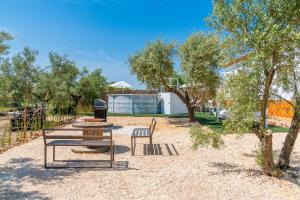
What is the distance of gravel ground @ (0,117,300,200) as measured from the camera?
419cm

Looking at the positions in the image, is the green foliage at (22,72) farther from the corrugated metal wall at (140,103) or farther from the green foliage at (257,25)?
the green foliage at (257,25)

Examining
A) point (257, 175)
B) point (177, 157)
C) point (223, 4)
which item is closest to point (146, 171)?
point (177, 157)

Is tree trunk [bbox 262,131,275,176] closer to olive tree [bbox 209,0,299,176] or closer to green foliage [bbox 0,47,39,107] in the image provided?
olive tree [bbox 209,0,299,176]

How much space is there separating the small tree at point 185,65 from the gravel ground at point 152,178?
756 cm

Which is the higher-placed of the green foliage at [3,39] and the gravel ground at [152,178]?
the green foliage at [3,39]

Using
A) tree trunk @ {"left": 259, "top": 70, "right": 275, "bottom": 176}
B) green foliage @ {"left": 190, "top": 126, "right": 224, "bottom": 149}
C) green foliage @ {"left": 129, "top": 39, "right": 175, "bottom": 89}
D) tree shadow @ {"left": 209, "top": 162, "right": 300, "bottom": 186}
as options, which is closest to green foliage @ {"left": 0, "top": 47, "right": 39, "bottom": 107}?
green foliage @ {"left": 129, "top": 39, "right": 175, "bottom": 89}

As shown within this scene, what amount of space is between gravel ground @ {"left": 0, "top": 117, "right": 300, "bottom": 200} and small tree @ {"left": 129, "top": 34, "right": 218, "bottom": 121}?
7.56 metres

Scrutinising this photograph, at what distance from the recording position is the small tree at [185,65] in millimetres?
13961

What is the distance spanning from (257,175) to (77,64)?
67.6 ft

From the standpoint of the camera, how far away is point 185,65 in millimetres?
14227

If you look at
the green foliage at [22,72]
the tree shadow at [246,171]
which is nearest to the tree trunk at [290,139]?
the tree shadow at [246,171]

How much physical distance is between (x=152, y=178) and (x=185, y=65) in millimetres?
10133

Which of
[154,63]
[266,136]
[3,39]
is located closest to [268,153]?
[266,136]

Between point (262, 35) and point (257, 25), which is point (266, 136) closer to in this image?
point (262, 35)
